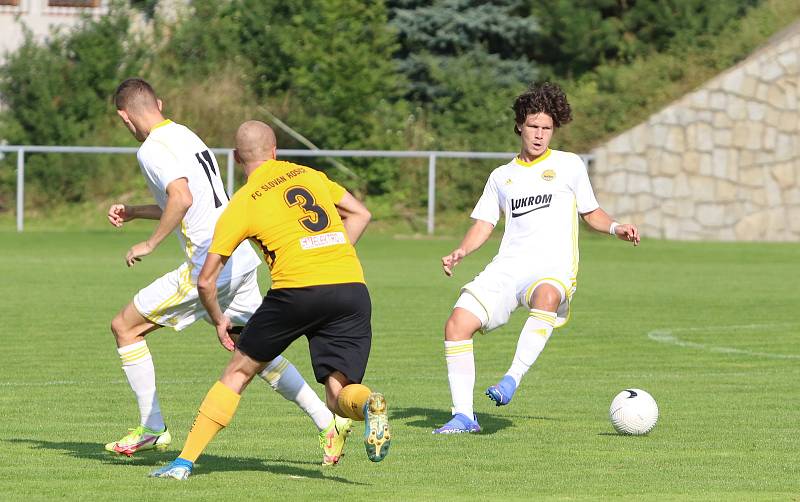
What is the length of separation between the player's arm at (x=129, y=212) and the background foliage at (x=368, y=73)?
77.5 feet

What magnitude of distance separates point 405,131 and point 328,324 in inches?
1088

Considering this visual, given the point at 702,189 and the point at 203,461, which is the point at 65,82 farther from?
the point at 203,461

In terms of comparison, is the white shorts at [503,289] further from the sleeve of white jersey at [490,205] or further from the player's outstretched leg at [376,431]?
the player's outstretched leg at [376,431]

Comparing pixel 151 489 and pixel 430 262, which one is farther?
pixel 430 262

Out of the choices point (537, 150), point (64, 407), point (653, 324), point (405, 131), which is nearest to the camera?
point (537, 150)

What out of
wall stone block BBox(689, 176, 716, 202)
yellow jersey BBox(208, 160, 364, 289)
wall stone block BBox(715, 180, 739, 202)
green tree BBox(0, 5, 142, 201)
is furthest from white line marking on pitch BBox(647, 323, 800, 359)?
green tree BBox(0, 5, 142, 201)

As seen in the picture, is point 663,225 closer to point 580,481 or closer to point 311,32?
point 311,32

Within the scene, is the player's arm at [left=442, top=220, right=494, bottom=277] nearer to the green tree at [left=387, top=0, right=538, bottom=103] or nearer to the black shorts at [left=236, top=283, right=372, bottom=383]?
the black shorts at [left=236, top=283, right=372, bottom=383]

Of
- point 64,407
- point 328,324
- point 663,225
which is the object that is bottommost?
point 663,225

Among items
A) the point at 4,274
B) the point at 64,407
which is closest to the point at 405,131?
the point at 4,274

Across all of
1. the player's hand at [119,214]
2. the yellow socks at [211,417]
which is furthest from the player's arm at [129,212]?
the yellow socks at [211,417]

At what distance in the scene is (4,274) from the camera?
72.9 feet

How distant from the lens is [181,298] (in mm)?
8508

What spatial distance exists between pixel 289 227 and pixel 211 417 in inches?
38.5
